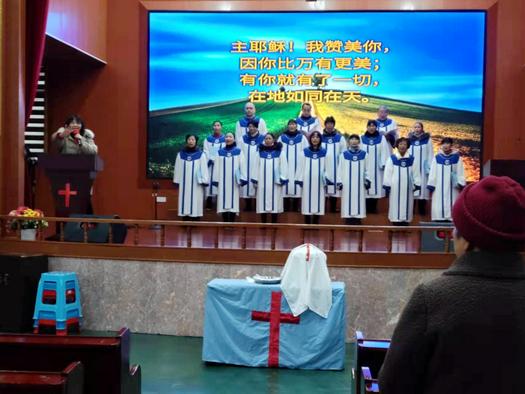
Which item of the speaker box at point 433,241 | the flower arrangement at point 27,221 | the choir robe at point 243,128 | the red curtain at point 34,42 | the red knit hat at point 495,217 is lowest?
the speaker box at point 433,241

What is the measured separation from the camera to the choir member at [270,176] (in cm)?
812

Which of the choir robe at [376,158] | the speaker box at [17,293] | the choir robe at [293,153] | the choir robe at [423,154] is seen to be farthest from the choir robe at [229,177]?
the speaker box at [17,293]

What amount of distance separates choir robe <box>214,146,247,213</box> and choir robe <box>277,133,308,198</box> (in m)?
0.57

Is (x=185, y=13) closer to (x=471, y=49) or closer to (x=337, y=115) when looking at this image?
(x=337, y=115)

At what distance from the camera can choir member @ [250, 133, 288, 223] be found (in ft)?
26.6

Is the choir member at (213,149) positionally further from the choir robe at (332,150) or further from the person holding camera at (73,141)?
the person holding camera at (73,141)

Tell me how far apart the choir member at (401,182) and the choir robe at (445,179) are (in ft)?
0.68

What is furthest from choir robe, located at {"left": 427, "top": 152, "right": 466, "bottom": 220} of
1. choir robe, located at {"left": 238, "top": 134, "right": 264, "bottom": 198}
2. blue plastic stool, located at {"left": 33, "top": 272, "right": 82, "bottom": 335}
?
blue plastic stool, located at {"left": 33, "top": 272, "right": 82, "bottom": 335}

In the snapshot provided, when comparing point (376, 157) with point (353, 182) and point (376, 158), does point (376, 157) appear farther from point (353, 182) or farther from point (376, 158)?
point (353, 182)

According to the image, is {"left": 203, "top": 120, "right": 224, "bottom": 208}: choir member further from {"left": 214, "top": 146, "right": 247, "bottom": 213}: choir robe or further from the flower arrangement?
the flower arrangement

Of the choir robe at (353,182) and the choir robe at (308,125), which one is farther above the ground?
the choir robe at (308,125)

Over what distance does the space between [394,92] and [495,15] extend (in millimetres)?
1710

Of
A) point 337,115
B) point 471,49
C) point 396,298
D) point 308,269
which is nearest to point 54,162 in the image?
point 308,269

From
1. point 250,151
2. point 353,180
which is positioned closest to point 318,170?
point 353,180
